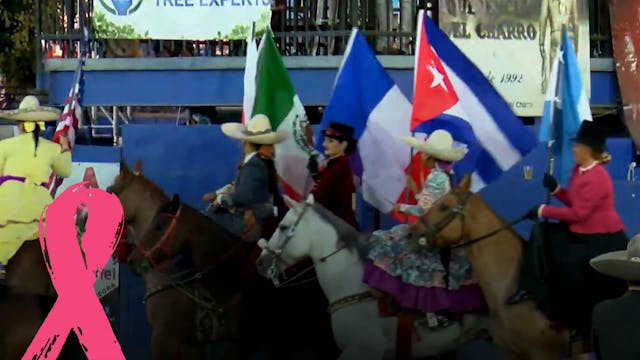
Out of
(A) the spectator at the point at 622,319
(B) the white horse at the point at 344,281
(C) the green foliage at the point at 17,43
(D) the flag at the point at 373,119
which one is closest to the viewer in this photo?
(A) the spectator at the point at 622,319

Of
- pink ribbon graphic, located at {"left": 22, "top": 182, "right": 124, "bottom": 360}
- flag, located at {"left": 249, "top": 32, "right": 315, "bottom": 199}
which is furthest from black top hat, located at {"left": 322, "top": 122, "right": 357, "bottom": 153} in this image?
pink ribbon graphic, located at {"left": 22, "top": 182, "right": 124, "bottom": 360}

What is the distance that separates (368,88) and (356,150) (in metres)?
0.57

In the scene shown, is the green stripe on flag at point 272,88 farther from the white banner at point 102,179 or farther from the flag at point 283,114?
the white banner at point 102,179

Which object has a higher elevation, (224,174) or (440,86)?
(440,86)

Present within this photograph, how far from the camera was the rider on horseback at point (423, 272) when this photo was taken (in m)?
6.91

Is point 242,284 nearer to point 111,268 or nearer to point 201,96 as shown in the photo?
point 111,268

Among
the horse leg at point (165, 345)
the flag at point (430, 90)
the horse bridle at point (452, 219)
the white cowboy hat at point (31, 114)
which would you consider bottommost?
the horse leg at point (165, 345)

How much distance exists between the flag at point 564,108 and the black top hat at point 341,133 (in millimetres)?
1488

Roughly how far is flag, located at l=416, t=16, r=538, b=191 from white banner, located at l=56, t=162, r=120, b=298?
322 centimetres

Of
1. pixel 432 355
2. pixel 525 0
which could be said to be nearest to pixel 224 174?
pixel 432 355

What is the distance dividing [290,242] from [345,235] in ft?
1.32

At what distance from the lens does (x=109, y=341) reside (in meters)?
3.75

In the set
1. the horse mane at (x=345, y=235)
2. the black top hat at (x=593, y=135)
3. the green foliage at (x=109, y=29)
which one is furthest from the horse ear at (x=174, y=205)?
the green foliage at (x=109, y=29)

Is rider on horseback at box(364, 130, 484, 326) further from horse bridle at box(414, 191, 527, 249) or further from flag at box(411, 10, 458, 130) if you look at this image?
flag at box(411, 10, 458, 130)
